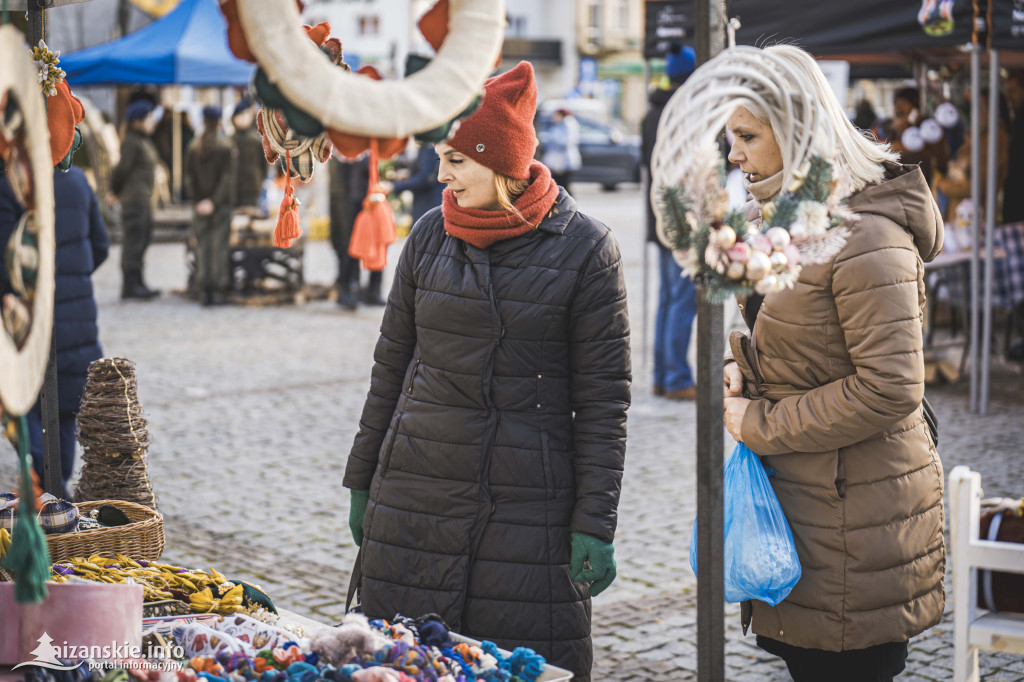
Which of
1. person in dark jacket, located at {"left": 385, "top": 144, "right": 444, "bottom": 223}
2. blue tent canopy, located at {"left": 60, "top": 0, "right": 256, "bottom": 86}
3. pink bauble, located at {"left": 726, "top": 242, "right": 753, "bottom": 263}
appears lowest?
person in dark jacket, located at {"left": 385, "top": 144, "right": 444, "bottom": 223}

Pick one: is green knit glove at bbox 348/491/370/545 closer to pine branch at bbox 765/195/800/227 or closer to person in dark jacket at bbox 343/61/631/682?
person in dark jacket at bbox 343/61/631/682

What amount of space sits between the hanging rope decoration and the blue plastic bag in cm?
85

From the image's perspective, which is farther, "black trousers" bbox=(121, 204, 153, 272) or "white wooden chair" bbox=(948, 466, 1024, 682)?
"black trousers" bbox=(121, 204, 153, 272)

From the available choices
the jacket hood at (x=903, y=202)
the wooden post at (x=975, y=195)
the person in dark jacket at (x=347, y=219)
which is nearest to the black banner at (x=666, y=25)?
the wooden post at (x=975, y=195)

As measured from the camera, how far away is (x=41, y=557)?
6.65 ft

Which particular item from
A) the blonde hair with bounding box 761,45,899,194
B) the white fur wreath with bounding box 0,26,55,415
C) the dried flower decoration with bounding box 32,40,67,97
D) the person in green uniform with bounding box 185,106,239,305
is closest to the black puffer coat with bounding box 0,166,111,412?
the dried flower decoration with bounding box 32,40,67,97

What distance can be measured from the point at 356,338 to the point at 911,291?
851 cm

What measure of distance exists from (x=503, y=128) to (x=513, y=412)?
0.69 meters

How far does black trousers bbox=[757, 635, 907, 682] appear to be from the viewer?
2844 millimetres

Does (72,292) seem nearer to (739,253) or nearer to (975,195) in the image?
(739,253)

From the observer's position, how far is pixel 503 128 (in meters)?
2.84

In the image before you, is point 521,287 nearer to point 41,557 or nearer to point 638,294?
point 41,557

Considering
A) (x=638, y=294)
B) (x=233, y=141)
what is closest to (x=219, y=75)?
(x=233, y=141)

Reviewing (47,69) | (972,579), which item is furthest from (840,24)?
(47,69)
